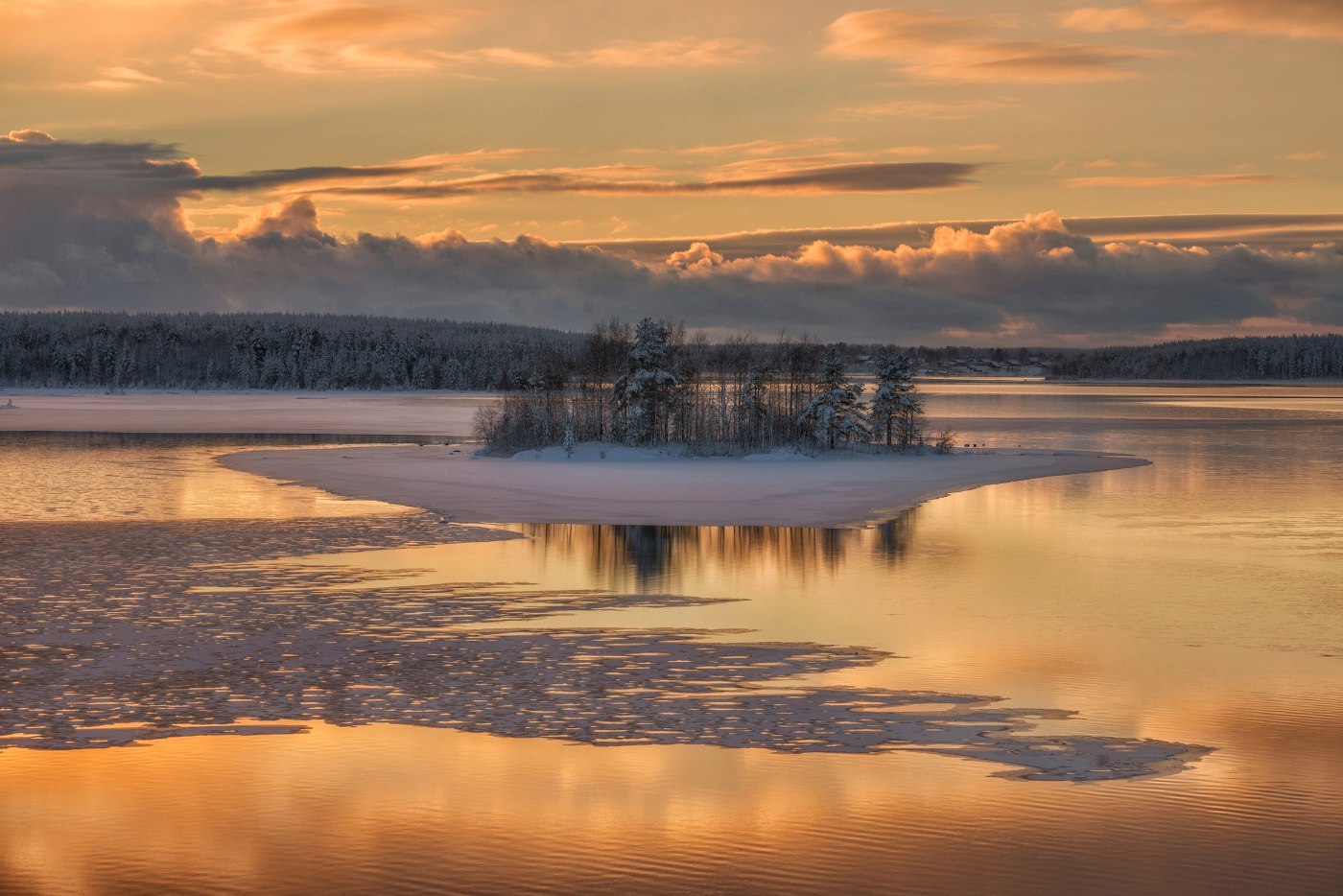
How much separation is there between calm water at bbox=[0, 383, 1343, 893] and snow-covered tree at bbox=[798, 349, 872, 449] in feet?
77.3

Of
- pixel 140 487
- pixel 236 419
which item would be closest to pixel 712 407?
pixel 140 487

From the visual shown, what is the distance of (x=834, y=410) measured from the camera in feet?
172

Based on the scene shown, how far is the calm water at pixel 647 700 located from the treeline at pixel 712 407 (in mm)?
23131

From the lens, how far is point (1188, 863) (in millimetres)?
9133

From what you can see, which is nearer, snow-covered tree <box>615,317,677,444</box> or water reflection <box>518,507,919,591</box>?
water reflection <box>518,507,919,591</box>

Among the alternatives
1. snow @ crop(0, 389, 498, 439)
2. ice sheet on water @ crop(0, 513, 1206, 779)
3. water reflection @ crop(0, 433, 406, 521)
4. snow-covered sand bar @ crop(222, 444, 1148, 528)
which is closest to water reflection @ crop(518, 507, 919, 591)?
snow-covered sand bar @ crop(222, 444, 1148, 528)

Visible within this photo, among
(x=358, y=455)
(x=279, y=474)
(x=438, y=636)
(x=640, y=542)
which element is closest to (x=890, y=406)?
(x=358, y=455)

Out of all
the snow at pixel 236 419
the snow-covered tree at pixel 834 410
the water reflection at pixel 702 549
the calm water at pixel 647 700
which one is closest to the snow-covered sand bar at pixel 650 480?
the water reflection at pixel 702 549

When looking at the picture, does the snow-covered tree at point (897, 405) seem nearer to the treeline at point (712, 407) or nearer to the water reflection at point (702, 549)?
the treeline at point (712, 407)

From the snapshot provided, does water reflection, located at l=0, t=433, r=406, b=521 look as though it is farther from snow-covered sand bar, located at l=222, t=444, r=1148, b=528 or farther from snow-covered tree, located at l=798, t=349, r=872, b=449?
snow-covered tree, located at l=798, t=349, r=872, b=449

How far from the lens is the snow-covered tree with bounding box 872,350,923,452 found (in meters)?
53.7

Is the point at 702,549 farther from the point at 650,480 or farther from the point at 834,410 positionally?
the point at 834,410

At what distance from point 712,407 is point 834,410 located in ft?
14.8

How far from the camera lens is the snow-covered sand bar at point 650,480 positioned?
101 ft
